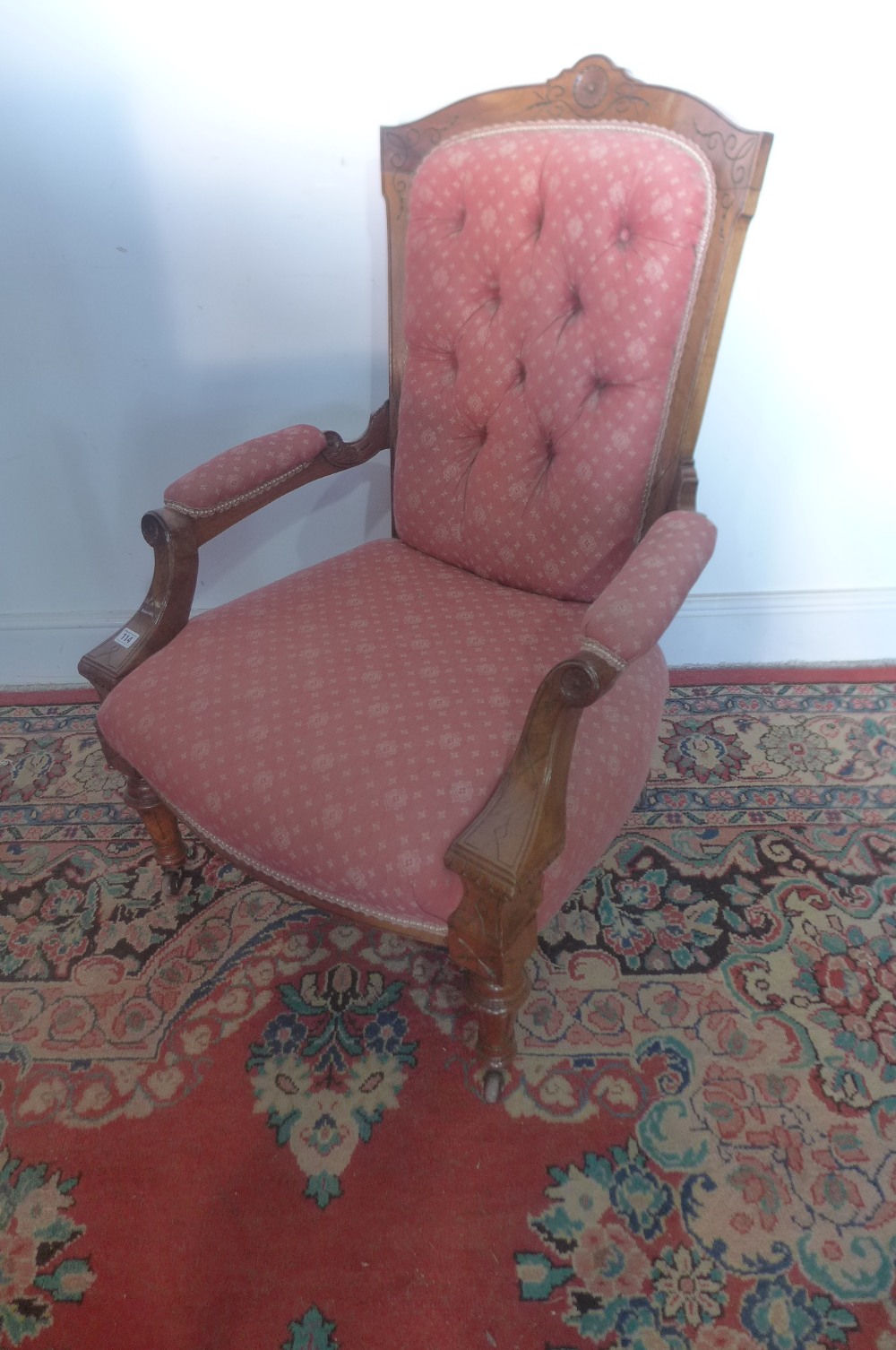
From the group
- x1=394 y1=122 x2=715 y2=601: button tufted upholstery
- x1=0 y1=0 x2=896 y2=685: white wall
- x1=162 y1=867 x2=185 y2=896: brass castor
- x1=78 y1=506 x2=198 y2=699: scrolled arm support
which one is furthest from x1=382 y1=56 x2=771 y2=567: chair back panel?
x1=162 y1=867 x2=185 y2=896: brass castor

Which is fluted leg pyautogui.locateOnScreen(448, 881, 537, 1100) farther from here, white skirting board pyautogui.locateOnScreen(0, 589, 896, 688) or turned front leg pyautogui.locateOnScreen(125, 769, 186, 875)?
white skirting board pyautogui.locateOnScreen(0, 589, 896, 688)

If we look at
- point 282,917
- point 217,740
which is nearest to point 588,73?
point 217,740

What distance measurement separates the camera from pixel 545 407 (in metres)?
1.13

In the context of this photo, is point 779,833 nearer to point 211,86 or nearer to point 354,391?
point 354,391

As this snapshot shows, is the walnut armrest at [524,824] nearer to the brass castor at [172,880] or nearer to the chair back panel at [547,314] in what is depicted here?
the chair back panel at [547,314]

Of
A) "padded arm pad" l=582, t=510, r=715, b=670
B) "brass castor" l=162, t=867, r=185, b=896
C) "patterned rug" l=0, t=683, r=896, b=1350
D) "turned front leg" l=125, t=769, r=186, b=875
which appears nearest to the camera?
A: "padded arm pad" l=582, t=510, r=715, b=670

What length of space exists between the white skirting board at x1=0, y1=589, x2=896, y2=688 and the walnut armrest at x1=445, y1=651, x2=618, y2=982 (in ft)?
3.76

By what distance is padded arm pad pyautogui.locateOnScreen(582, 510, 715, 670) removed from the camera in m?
0.77

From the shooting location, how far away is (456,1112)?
1.08m

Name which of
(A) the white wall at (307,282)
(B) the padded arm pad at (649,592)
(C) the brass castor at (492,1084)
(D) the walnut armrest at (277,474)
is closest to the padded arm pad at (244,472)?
(D) the walnut armrest at (277,474)

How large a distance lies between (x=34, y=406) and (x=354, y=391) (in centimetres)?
68

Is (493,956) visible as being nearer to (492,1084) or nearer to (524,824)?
(524,824)

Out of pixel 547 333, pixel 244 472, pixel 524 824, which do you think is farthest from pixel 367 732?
pixel 547 333

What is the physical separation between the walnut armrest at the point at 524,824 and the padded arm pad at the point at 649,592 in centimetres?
2
